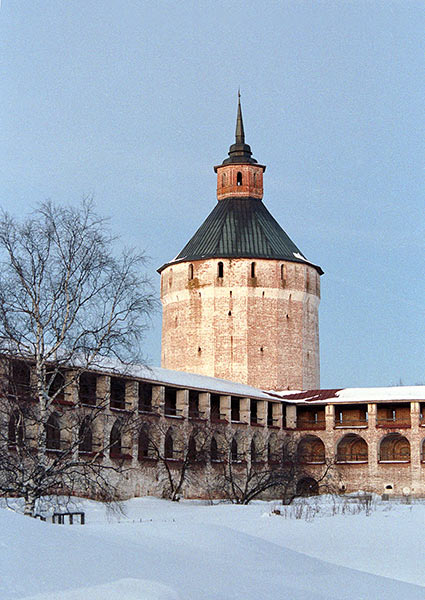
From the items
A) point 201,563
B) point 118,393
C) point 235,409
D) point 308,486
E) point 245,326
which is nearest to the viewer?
point 201,563

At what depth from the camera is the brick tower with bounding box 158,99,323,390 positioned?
56844mm

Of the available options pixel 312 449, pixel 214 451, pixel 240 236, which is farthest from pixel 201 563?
pixel 240 236

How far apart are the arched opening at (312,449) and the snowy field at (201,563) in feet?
97.6

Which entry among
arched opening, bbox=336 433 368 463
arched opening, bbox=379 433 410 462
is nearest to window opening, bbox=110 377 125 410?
arched opening, bbox=336 433 368 463

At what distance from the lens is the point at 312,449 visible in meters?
52.3

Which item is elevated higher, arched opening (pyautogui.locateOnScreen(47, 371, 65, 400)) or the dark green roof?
the dark green roof

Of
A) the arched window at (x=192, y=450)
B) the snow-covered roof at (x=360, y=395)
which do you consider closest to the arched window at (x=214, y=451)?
the arched window at (x=192, y=450)

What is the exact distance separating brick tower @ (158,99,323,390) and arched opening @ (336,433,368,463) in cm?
569

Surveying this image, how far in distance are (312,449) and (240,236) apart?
13.5m

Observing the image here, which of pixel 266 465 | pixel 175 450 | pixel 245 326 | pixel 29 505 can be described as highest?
pixel 245 326

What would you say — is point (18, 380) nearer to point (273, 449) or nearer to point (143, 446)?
point (143, 446)

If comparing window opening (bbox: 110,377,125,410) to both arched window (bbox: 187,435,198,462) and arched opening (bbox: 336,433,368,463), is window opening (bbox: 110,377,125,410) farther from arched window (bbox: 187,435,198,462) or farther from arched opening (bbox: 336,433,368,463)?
arched opening (bbox: 336,433,368,463)

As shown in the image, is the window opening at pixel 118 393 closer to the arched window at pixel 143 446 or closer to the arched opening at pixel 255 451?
the arched window at pixel 143 446

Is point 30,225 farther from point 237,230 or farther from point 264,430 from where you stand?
point 237,230
